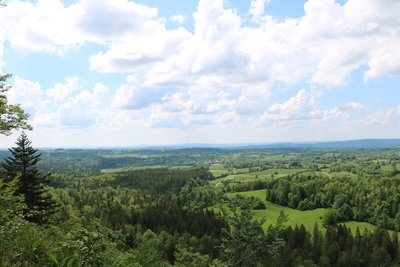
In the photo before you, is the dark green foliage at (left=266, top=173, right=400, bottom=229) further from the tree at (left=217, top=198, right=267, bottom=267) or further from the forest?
the tree at (left=217, top=198, right=267, bottom=267)

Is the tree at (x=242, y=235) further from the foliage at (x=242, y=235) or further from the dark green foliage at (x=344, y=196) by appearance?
the dark green foliage at (x=344, y=196)

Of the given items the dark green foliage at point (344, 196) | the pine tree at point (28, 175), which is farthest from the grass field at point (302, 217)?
the pine tree at point (28, 175)

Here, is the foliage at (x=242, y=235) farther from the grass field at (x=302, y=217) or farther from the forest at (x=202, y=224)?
the grass field at (x=302, y=217)

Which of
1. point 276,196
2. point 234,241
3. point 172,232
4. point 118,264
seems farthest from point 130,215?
point 118,264

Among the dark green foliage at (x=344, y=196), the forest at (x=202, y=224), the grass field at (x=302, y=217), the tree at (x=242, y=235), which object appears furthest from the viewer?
the dark green foliage at (x=344, y=196)

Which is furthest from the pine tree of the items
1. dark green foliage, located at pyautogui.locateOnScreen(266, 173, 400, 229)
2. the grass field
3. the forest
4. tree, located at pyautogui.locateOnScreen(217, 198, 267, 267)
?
dark green foliage, located at pyautogui.locateOnScreen(266, 173, 400, 229)

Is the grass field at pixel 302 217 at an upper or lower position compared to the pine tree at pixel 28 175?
lower

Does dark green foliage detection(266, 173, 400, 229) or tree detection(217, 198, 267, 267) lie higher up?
tree detection(217, 198, 267, 267)

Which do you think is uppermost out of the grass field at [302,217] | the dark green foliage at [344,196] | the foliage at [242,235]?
the foliage at [242,235]

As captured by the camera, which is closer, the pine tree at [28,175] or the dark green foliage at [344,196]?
the pine tree at [28,175]

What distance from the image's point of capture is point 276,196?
16962 cm

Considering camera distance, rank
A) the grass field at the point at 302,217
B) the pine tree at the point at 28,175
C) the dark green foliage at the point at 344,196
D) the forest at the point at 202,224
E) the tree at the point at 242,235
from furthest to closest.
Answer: the dark green foliage at the point at 344,196
the grass field at the point at 302,217
the pine tree at the point at 28,175
the tree at the point at 242,235
the forest at the point at 202,224

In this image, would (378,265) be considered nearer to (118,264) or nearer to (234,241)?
(234,241)

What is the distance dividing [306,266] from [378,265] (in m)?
18.6
